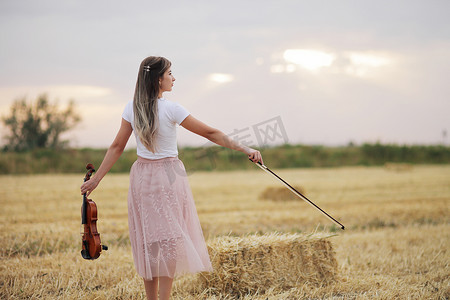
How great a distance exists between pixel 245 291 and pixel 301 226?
14.0 ft

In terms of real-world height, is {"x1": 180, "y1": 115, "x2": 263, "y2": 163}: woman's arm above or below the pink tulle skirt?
above

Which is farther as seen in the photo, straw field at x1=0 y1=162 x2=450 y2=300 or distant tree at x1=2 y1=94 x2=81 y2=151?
distant tree at x1=2 y1=94 x2=81 y2=151

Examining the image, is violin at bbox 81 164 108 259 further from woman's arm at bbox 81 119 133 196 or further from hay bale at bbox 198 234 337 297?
Answer: hay bale at bbox 198 234 337 297

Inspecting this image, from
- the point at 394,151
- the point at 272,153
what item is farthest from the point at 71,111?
the point at 394,151

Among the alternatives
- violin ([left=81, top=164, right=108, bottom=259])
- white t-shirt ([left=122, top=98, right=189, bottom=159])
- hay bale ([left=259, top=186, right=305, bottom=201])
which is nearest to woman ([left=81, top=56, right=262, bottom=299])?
white t-shirt ([left=122, top=98, right=189, bottom=159])

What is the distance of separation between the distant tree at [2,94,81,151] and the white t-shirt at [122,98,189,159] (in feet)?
83.5

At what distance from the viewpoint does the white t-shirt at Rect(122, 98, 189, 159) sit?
10.8 ft

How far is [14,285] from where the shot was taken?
14.6 ft

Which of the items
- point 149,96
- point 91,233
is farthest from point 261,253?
point 149,96

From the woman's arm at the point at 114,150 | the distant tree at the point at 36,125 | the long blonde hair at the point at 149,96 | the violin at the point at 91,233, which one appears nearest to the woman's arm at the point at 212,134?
the long blonde hair at the point at 149,96

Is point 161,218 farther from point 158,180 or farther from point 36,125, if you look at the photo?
point 36,125

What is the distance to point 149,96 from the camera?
330cm

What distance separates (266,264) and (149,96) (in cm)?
214

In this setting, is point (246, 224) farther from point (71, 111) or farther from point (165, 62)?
point (71, 111)
